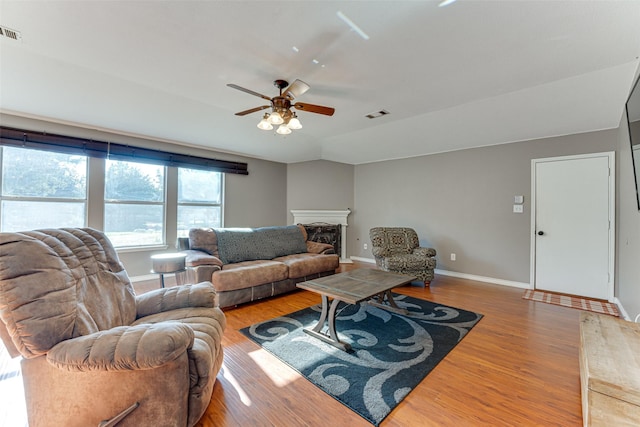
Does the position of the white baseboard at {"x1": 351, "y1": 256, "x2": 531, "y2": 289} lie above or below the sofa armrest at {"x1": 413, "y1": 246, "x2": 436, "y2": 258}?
below

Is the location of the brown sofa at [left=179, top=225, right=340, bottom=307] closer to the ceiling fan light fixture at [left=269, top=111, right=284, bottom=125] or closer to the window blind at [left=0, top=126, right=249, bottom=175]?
the window blind at [left=0, top=126, right=249, bottom=175]

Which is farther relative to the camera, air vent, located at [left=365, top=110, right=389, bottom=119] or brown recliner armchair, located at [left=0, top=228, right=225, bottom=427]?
air vent, located at [left=365, top=110, right=389, bottom=119]

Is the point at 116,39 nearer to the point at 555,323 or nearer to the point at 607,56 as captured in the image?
the point at 607,56

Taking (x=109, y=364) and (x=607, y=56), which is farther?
(x=607, y=56)

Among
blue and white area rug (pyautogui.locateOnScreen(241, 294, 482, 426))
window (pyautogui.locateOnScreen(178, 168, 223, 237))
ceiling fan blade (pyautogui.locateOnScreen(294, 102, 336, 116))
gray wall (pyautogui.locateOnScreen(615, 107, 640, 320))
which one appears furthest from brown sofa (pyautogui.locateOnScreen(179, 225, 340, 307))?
gray wall (pyautogui.locateOnScreen(615, 107, 640, 320))

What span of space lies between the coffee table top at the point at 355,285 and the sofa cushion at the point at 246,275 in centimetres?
85

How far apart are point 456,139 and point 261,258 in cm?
382

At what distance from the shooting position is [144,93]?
3.36m

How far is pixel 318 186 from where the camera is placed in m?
6.31

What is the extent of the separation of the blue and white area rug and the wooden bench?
0.92 meters

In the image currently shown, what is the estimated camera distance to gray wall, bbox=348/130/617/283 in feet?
13.7

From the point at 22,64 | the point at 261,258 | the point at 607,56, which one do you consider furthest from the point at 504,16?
the point at 22,64

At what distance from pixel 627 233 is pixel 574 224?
875 mm

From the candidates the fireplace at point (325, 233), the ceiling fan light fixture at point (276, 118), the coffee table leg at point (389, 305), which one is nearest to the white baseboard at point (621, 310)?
the coffee table leg at point (389, 305)
